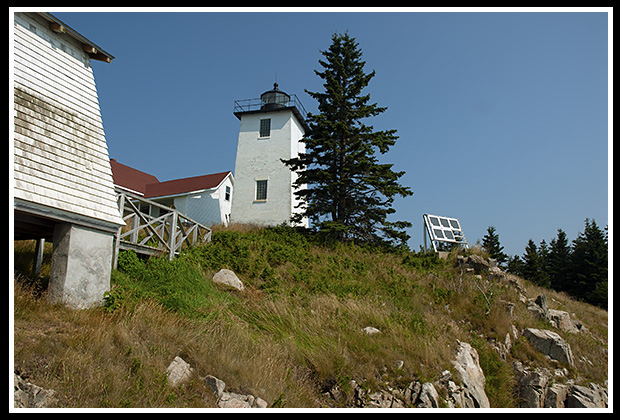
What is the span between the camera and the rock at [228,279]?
12710mm

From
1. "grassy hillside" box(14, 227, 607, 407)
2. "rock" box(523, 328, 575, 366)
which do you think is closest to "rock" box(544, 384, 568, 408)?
"grassy hillside" box(14, 227, 607, 407)

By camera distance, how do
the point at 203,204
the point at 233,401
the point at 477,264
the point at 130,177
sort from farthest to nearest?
1. the point at 130,177
2. the point at 203,204
3. the point at 477,264
4. the point at 233,401

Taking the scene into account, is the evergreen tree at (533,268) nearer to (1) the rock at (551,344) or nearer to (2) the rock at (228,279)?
(1) the rock at (551,344)

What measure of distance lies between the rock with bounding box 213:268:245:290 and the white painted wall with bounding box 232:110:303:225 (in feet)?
37.3

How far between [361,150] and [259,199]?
26.1ft

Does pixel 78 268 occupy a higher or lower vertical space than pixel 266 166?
lower

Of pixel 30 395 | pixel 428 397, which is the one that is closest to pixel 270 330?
pixel 428 397

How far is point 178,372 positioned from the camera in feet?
22.7

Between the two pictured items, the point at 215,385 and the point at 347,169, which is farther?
the point at 347,169

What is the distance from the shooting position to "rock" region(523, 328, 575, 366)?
1080 centimetres

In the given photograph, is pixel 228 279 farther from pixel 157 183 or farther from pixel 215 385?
pixel 157 183

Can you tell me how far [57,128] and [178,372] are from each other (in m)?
6.10

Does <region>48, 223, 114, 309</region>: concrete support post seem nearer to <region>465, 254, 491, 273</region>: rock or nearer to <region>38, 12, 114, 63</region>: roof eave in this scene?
<region>38, 12, 114, 63</region>: roof eave

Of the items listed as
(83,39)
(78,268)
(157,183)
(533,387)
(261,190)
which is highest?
Result: (157,183)
